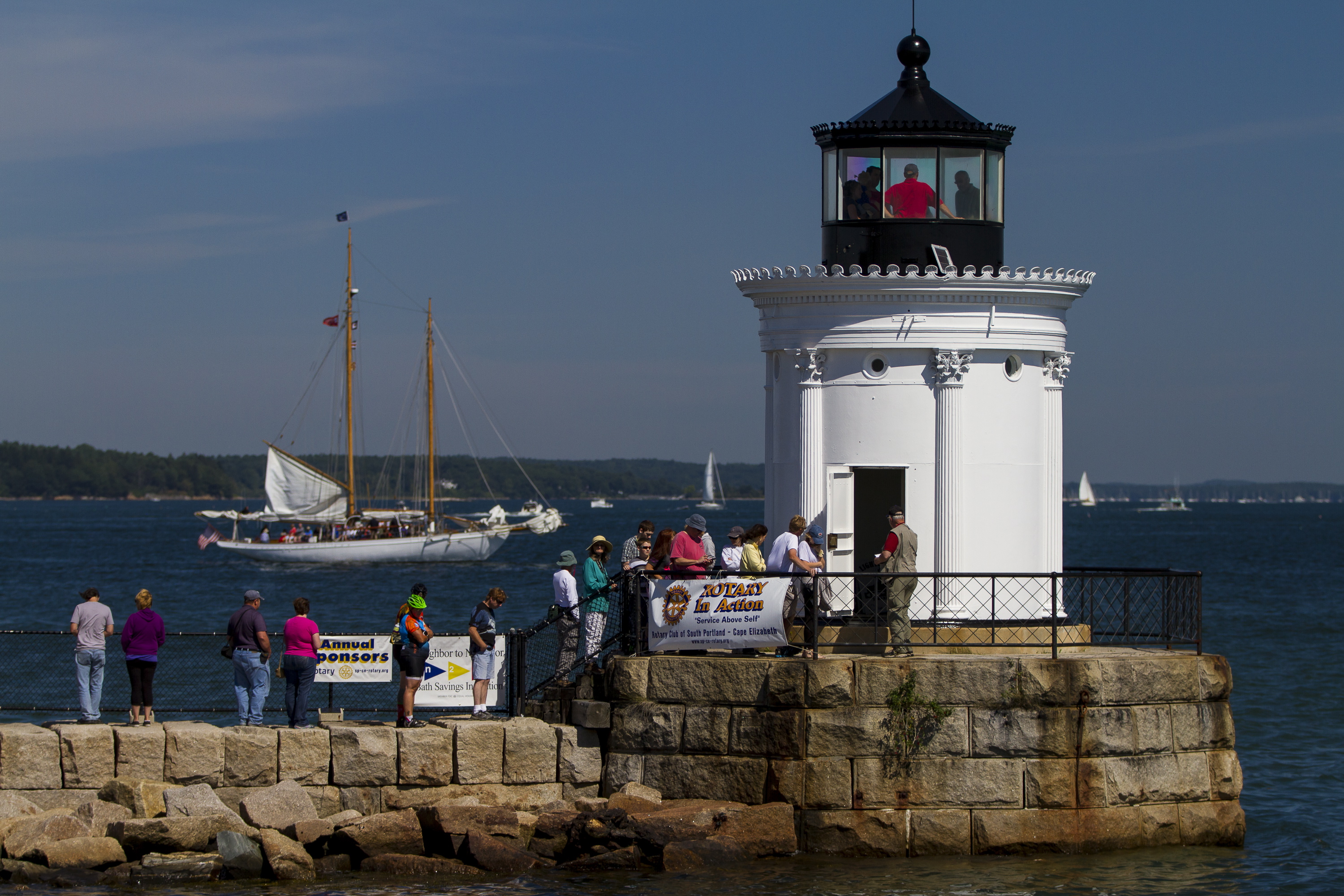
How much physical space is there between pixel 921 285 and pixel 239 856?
25.7ft

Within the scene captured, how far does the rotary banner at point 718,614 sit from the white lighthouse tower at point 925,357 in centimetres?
169

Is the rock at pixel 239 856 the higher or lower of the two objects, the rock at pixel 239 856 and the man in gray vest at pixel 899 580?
the lower

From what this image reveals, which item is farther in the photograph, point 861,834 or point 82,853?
point 861,834

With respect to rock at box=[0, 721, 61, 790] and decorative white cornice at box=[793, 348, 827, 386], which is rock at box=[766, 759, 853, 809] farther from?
rock at box=[0, 721, 61, 790]

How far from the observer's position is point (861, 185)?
628 inches

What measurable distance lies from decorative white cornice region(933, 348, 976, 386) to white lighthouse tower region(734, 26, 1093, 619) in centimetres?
2

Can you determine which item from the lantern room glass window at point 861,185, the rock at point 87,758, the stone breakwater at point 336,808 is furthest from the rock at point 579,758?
the lantern room glass window at point 861,185

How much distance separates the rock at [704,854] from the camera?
13.3 metres

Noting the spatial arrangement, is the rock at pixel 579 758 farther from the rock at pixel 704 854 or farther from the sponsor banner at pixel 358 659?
the sponsor banner at pixel 358 659

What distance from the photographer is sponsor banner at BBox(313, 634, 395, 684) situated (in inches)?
643

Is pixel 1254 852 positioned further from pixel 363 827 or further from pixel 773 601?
pixel 363 827

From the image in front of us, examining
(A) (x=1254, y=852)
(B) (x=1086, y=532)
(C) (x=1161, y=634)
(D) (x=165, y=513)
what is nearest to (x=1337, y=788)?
(A) (x=1254, y=852)

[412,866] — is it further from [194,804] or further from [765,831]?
[765,831]

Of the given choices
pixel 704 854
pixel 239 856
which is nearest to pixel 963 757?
pixel 704 854
